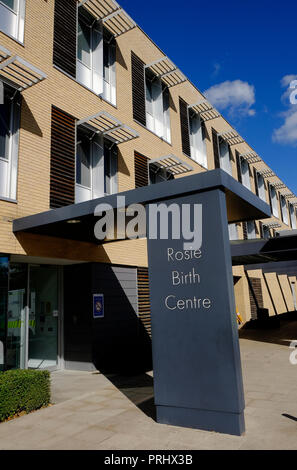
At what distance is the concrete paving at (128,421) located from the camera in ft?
16.3

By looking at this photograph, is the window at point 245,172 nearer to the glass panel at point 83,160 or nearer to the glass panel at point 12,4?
the glass panel at point 83,160

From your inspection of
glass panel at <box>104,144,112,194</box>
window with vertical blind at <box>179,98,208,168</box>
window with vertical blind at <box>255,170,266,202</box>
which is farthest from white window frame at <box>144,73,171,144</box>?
window with vertical blind at <box>255,170,266,202</box>

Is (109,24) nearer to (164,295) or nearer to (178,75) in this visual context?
(178,75)

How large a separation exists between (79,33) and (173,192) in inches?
359

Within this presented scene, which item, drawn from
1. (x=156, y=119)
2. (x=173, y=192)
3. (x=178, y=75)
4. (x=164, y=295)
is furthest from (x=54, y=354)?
(x=178, y=75)

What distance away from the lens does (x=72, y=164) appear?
10.7 meters

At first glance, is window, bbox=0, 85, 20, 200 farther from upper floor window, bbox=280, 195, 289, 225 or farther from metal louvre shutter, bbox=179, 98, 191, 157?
upper floor window, bbox=280, 195, 289, 225

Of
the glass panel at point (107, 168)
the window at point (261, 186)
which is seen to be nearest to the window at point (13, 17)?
the glass panel at point (107, 168)

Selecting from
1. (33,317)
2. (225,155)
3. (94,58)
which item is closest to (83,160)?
(94,58)

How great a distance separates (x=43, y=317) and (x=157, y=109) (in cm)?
1012

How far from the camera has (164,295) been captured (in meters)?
6.05

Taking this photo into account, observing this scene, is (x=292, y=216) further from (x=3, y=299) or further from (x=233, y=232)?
(x=3, y=299)
